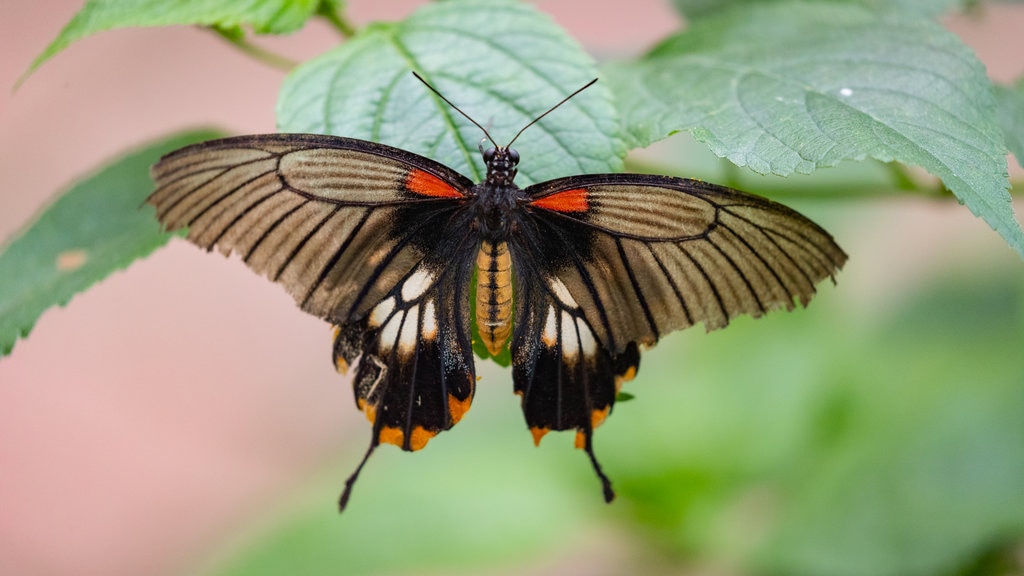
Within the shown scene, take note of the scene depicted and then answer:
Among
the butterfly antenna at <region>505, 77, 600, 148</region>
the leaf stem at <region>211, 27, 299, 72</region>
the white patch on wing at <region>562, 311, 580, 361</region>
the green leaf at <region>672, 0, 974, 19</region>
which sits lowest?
the white patch on wing at <region>562, 311, 580, 361</region>

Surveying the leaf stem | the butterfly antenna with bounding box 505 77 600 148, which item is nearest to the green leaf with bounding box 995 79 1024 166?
the butterfly antenna with bounding box 505 77 600 148

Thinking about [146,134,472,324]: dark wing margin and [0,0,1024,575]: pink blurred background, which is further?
[0,0,1024,575]: pink blurred background

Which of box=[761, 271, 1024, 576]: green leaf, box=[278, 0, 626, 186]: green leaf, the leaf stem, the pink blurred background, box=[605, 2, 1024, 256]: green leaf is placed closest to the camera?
box=[605, 2, 1024, 256]: green leaf

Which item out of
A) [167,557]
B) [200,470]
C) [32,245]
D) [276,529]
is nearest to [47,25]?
[200,470]

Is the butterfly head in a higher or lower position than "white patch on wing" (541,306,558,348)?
higher

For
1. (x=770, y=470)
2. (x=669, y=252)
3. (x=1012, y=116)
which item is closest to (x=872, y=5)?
(x=1012, y=116)

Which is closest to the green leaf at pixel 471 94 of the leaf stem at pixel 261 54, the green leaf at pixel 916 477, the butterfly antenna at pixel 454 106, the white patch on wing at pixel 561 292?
the butterfly antenna at pixel 454 106

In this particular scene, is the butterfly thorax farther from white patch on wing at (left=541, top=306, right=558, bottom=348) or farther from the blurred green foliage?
the blurred green foliage
